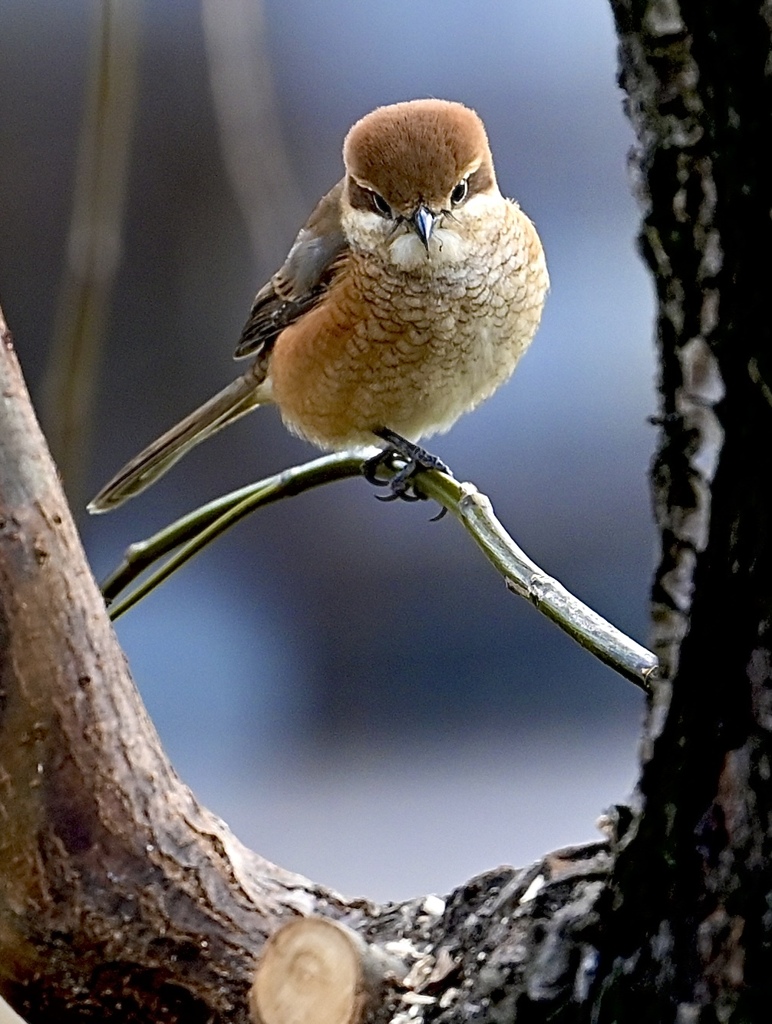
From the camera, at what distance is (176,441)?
2.63 m

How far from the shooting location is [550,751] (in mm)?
3984

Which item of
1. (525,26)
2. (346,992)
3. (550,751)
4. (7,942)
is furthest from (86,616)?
(525,26)

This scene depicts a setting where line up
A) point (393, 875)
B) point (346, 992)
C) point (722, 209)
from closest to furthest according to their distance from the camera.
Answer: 1. point (722, 209)
2. point (346, 992)
3. point (393, 875)

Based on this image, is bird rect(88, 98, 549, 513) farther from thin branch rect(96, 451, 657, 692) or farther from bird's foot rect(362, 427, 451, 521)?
thin branch rect(96, 451, 657, 692)

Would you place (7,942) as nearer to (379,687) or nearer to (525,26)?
(379,687)

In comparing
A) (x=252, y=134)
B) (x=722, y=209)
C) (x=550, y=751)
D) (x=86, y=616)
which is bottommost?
(x=86, y=616)

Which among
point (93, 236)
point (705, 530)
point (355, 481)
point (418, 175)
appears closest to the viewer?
point (705, 530)

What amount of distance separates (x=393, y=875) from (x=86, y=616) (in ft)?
8.05

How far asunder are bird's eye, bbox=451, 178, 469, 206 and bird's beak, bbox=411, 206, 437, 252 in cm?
6

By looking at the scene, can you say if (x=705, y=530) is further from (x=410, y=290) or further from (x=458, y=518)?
(x=410, y=290)

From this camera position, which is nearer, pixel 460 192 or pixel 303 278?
pixel 460 192

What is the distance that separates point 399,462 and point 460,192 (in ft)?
1.60

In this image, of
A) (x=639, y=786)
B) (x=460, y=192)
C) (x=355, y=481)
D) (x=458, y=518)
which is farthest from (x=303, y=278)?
(x=355, y=481)

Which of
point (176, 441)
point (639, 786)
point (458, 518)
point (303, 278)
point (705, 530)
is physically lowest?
point (639, 786)
